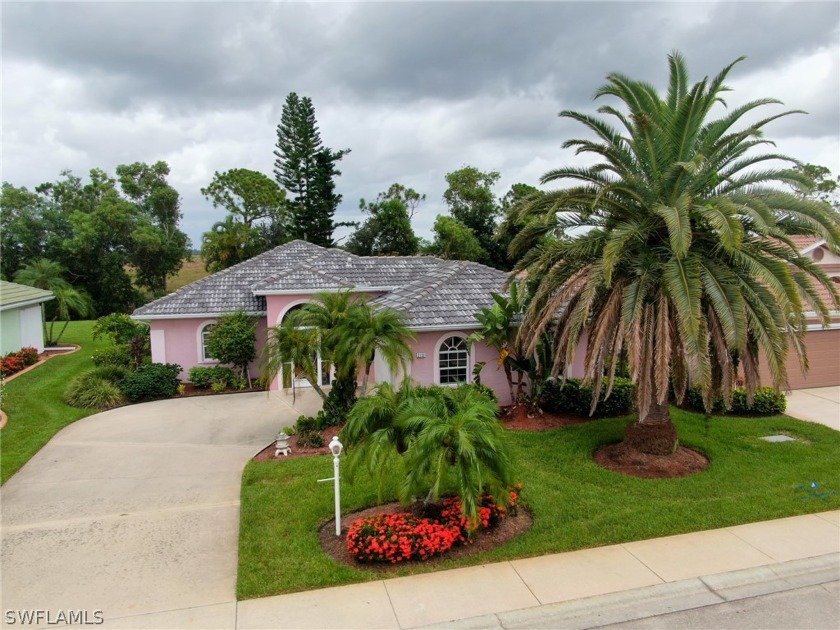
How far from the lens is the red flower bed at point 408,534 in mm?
7609

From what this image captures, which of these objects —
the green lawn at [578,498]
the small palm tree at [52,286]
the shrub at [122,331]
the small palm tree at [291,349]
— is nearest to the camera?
the green lawn at [578,498]

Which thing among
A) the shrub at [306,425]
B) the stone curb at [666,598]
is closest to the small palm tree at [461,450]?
the stone curb at [666,598]

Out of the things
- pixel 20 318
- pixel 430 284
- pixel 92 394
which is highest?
pixel 430 284

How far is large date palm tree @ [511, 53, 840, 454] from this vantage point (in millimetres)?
9484

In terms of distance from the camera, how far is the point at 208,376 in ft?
58.8

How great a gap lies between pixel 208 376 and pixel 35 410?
15.0 ft

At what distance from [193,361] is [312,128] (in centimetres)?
2685

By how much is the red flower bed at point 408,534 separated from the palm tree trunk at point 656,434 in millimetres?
4113

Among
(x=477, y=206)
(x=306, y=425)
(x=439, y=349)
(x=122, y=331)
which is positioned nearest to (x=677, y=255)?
(x=439, y=349)

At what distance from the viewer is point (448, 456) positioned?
24.5ft

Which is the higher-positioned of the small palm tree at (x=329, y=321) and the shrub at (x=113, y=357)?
the small palm tree at (x=329, y=321)

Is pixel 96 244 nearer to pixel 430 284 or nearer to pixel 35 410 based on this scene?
pixel 35 410

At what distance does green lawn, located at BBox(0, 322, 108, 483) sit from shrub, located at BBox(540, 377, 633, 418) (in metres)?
11.9

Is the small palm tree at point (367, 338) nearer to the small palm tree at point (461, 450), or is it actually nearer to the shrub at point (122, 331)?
the small palm tree at point (461, 450)
